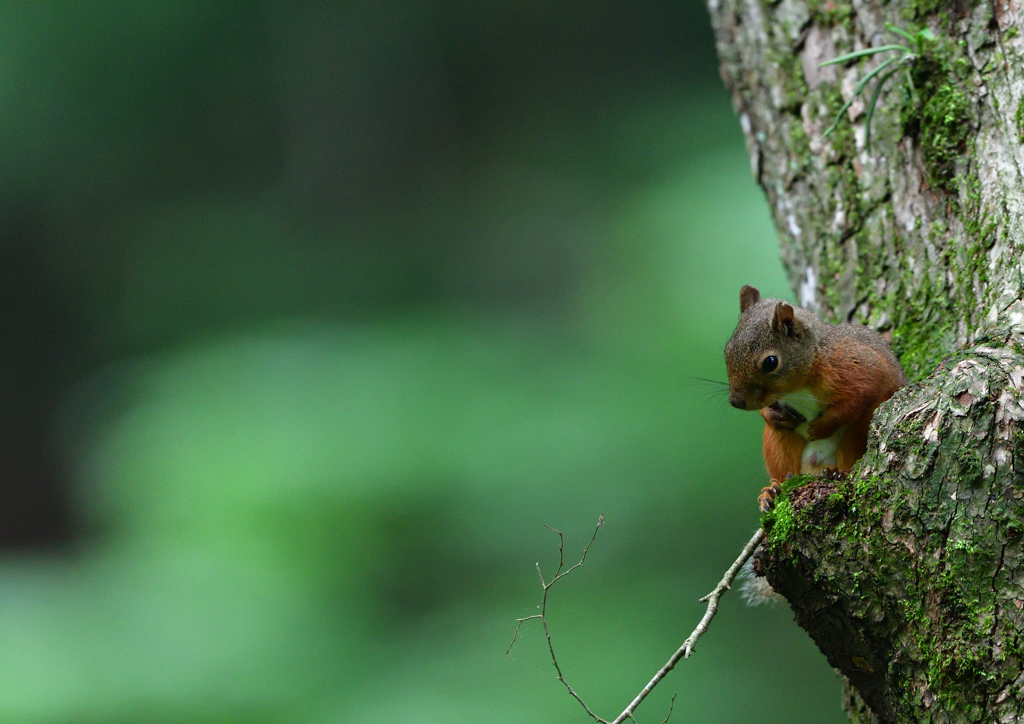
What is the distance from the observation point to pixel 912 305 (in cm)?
207

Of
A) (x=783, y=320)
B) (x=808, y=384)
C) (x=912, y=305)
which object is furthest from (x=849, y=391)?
(x=912, y=305)

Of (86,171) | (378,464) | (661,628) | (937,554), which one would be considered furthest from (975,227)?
(86,171)

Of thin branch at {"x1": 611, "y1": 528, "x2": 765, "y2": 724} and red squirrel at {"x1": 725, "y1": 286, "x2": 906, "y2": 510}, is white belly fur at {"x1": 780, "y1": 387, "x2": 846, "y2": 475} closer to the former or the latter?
red squirrel at {"x1": 725, "y1": 286, "x2": 906, "y2": 510}

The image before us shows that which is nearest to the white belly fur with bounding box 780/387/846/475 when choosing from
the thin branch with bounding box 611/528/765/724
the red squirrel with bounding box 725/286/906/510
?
the red squirrel with bounding box 725/286/906/510

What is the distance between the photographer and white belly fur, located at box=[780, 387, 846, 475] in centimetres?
188

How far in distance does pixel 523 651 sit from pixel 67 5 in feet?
22.8

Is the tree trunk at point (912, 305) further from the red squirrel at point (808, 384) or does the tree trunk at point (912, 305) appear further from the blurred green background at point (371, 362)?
the blurred green background at point (371, 362)

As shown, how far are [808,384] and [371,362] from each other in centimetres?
456

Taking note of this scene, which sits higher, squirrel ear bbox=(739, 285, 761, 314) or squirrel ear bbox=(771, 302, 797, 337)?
squirrel ear bbox=(739, 285, 761, 314)

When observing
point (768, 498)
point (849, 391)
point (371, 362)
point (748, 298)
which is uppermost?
point (371, 362)

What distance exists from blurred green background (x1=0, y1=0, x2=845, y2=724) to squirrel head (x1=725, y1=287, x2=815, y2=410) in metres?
1.36

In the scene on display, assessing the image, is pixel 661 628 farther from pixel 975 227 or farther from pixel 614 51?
pixel 614 51

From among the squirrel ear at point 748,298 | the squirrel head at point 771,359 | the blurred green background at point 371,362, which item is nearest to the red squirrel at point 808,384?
the squirrel head at point 771,359

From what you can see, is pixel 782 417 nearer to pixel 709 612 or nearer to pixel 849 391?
pixel 849 391
